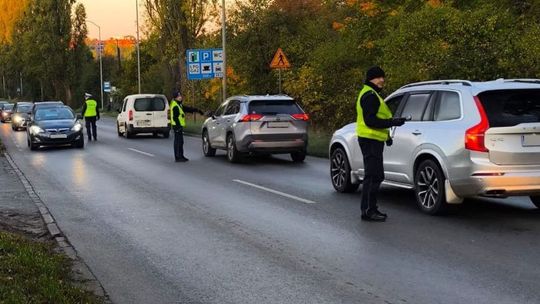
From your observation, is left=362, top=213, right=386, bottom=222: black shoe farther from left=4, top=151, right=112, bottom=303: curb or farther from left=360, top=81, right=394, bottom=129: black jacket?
left=4, top=151, right=112, bottom=303: curb

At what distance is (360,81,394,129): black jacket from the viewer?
807 centimetres

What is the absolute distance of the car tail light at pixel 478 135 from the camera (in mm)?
7773

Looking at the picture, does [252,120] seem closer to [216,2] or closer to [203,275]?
[203,275]

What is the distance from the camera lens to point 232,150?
1596cm

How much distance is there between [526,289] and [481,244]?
63.9 inches

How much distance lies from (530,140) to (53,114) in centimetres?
1810

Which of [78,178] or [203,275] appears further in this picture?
[78,178]

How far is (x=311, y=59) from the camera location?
31.1 metres

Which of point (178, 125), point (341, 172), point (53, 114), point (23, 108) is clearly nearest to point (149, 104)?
point (53, 114)

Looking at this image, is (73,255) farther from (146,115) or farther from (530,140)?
(146,115)

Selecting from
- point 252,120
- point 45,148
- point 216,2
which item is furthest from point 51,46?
point 252,120

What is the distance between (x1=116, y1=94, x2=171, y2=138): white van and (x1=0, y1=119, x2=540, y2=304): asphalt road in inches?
559

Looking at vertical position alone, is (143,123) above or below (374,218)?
above

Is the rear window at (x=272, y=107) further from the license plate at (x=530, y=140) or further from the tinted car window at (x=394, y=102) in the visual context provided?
the license plate at (x=530, y=140)
